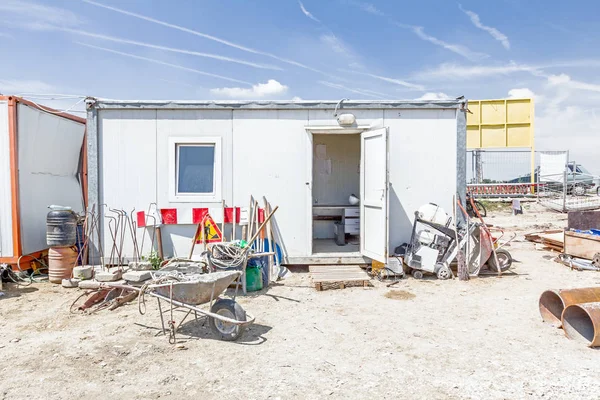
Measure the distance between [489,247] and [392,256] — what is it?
5.08 ft

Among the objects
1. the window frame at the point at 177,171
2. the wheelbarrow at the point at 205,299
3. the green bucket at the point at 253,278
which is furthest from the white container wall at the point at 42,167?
the wheelbarrow at the point at 205,299

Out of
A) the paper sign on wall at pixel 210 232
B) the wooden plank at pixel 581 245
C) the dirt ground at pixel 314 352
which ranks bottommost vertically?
the dirt ground at pixel 314 352

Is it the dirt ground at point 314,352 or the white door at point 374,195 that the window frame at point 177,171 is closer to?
the dirt ground at point 314,352

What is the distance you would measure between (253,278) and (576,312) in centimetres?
387

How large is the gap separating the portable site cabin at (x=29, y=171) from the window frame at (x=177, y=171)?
225 cm

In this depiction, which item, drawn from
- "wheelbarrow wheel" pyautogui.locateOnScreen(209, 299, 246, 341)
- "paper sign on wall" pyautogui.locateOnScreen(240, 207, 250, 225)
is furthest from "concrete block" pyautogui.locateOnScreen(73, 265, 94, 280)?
"wheelbarrow wheel" pyautogui.locateOnScreen(209, 299, 246, 341)

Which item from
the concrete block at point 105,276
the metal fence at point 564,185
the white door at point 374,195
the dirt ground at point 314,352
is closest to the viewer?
the dirt ground at point 314,352

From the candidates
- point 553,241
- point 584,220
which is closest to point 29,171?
point 553,241

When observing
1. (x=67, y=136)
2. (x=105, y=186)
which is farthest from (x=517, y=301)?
(x=67, y=136)

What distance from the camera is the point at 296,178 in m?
6.84

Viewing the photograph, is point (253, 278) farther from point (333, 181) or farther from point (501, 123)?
point (501, 123)

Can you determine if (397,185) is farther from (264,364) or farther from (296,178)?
(264,364)

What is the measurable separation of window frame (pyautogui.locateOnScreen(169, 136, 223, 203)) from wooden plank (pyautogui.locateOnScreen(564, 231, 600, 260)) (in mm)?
6528

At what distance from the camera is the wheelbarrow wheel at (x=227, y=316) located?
3.95 m
